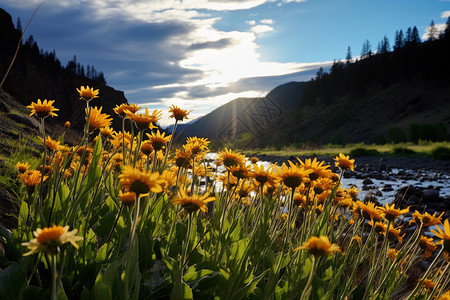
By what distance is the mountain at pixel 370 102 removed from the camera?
188 ft

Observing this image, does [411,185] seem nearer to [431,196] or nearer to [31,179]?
[431,196]

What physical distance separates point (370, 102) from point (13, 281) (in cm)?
7702

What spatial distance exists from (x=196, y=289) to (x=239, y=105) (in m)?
143

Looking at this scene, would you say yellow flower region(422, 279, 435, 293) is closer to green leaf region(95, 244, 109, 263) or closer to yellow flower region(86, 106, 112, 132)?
green leaf region(95, 244, 109, 263)

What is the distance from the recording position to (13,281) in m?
1.34

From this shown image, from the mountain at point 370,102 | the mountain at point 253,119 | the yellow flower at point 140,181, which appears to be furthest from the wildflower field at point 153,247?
the mountain at point 370,102

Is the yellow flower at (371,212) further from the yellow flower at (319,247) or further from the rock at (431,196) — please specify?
the rock at (431,196)

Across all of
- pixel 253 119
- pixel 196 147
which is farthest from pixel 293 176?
pixel 253 119

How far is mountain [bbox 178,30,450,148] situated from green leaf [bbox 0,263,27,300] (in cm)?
4185

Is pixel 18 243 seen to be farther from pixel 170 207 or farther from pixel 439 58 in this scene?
pixel 439 58

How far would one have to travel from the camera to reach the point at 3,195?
9.73 feet

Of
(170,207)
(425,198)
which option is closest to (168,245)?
(170,207)

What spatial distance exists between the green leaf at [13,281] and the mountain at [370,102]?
4185 centimetres

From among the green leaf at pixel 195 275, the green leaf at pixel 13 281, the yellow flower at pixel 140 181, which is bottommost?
the green leaf at pixel 195 275
